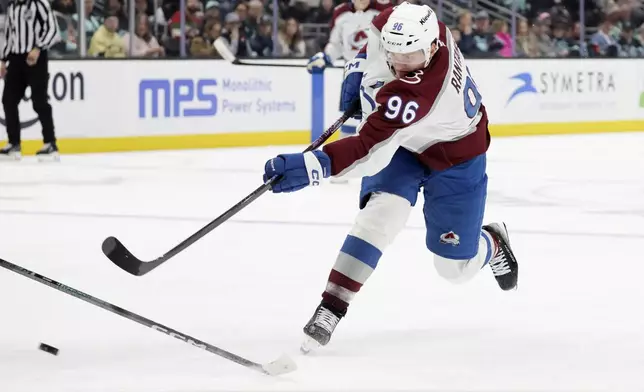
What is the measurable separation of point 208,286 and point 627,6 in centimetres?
915

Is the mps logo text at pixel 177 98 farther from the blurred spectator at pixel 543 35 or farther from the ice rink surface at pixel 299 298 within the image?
the blurred spectator at pixel 543 35

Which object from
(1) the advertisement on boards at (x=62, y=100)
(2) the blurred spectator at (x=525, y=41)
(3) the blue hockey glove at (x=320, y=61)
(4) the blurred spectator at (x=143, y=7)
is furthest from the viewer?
(2) the blurred spectator at (x=525, y=41)

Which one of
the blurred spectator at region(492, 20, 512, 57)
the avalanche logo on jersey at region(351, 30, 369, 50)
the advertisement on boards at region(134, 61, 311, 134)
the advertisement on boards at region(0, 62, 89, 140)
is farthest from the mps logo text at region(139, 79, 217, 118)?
the blurred spectator at region(492, 20, 512, 57)

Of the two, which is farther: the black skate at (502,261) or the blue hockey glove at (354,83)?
the black skate at (502,261)

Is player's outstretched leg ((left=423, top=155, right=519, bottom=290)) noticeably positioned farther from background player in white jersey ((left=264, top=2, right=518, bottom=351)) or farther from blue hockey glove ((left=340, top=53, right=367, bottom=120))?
blue hockey glove ((left=340, top=53, right=367, bottom=120))

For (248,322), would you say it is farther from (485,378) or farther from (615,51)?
(615,51)

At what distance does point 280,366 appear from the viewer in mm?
2848

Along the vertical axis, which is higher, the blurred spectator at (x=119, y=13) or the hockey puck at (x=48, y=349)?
the blurred spectator at (x=119, y=13)

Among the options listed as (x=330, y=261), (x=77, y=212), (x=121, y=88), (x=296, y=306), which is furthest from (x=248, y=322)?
(x=121, y=88)

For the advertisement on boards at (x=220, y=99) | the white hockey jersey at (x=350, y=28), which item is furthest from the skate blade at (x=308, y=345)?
the advertisement on boards at (x=220, y=99)

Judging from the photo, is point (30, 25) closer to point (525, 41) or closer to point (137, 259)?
point (525, 41)

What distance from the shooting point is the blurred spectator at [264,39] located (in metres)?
9.94

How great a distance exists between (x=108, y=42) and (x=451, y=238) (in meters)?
6.08

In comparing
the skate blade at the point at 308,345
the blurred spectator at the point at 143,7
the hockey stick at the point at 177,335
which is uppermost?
the blurred spectator at the point at 143,7
